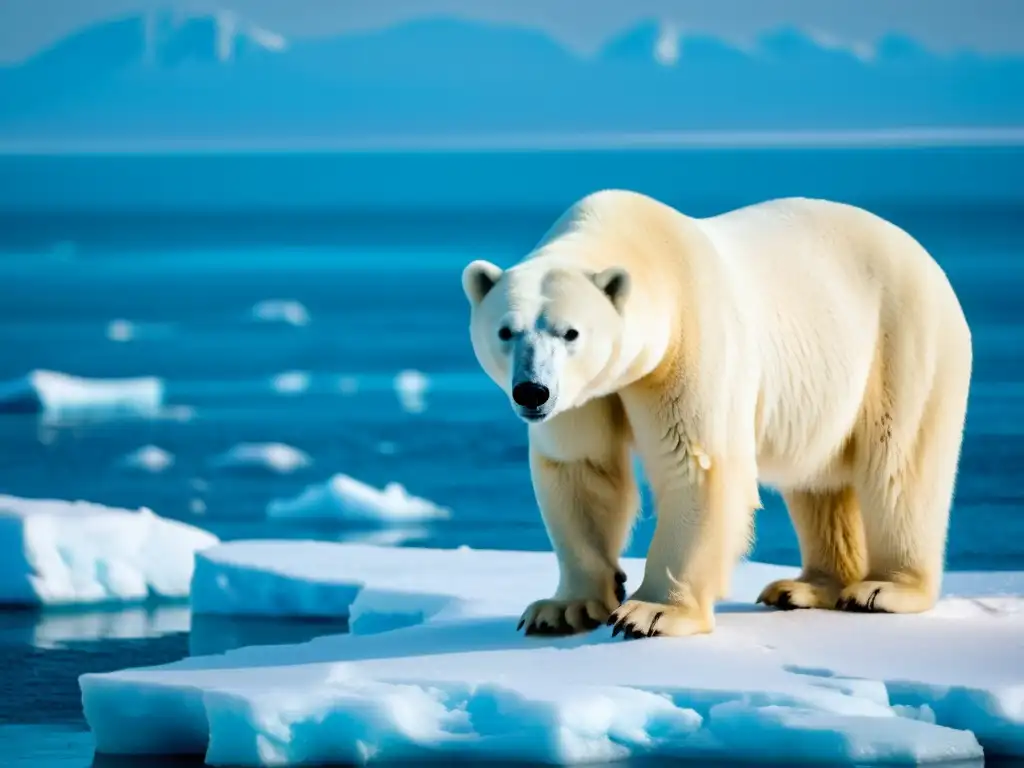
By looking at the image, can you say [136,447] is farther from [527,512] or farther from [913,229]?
[913,229]

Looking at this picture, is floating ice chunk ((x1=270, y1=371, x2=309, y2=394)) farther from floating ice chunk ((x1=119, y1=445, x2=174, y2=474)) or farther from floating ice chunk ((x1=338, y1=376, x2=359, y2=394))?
floating ice chunk ((x1=119, y1=445, x2=174, y2=474))

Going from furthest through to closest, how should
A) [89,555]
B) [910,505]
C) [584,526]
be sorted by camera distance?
[89,555] → [910,505] → [584,526]

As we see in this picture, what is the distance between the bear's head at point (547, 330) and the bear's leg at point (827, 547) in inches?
48.2

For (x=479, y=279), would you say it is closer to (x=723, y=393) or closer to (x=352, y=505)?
(x=723, y=393)

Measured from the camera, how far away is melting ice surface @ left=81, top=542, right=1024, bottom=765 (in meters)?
4.93

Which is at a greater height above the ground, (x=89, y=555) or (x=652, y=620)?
(x=89, y=555)

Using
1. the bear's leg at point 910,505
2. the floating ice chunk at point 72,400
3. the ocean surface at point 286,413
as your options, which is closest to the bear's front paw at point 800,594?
the bear's leg at point 910,505

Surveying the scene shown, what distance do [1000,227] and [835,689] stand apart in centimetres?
4609

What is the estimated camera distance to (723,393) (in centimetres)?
532

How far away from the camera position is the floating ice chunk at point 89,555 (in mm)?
8352

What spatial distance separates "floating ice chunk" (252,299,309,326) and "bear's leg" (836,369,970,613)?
88.2 ft

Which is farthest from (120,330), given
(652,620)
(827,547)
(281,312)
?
(652,620)

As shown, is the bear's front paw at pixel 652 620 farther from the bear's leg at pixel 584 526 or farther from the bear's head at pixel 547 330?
the bear's head at pixel 547 330

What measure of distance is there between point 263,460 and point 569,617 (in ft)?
32.2
